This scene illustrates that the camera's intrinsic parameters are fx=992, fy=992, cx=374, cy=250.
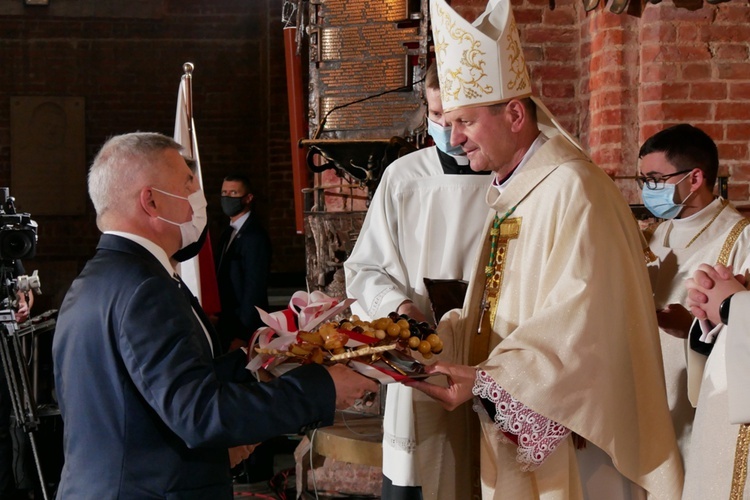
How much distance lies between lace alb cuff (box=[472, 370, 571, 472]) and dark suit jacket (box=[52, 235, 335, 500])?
1.19ft

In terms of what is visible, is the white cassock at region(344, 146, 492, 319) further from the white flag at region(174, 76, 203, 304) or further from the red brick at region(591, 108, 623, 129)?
the white flag at region(174, 76, 203, 304)

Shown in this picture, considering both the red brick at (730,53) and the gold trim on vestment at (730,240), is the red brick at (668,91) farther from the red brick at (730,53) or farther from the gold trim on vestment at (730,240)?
the gold trim on vestment at (730,240)

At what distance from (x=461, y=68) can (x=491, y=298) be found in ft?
1.94

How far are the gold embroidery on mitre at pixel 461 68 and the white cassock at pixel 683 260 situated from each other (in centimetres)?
115

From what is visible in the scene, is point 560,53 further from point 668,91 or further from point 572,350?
point 572,350

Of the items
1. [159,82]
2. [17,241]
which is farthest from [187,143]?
[159,82]

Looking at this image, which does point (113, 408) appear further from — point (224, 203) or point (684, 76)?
point (224, 203)

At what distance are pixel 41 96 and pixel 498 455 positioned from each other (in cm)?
1024

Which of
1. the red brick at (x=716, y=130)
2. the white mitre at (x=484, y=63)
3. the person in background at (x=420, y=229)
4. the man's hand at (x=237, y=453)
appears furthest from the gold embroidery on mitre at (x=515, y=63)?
the red brick at (x=716, y=130)

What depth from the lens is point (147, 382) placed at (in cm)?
203

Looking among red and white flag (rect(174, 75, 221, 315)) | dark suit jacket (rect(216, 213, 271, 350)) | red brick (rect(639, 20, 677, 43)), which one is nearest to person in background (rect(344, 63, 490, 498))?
red brick (rect(639, 20, 677, 43))

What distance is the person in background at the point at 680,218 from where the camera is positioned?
10.7 feet

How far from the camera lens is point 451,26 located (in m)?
2.60

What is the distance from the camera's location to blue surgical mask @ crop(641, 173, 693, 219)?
11.1 feet
